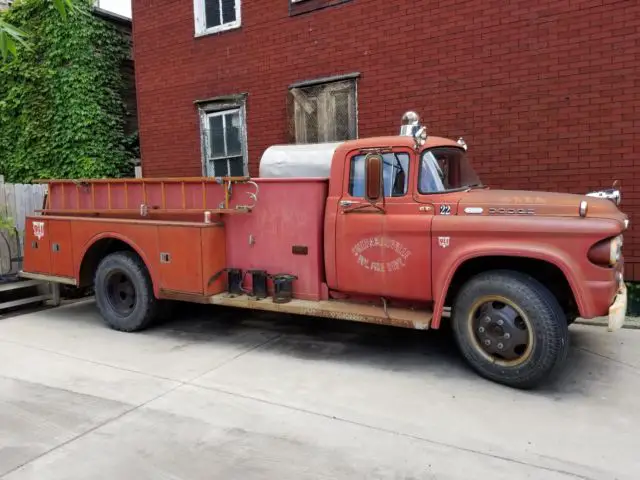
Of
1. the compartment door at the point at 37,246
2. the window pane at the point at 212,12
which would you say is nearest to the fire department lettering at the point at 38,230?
the compartment door at the point at 37,246

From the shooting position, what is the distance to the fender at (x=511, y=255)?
4109mm

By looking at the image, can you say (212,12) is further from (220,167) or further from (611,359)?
(611,359)

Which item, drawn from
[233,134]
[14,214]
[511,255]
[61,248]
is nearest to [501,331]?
[511,255]

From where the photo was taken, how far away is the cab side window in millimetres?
4902

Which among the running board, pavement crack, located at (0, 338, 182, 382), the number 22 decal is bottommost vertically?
pavement crack, located at (0, 338, 182, 382)

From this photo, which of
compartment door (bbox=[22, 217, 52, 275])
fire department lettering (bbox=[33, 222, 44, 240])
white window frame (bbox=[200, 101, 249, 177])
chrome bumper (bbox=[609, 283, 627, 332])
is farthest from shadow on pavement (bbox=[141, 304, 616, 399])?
white window frame (bbox=[200, 101, 249, 177])

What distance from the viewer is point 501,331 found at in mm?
4387

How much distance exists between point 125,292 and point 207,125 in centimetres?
452

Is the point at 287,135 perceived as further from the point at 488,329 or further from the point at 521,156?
the point at 488,329

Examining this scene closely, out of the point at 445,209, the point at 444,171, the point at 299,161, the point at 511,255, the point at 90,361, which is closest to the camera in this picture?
the point at 511,255

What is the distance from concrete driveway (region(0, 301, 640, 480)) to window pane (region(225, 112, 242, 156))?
4557 millimetres

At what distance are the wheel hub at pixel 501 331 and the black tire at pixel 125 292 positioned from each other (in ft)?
12.8

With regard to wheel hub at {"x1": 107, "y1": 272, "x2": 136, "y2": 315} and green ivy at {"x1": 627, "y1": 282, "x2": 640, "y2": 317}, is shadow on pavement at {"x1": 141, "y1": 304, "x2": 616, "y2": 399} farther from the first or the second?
green ivy at {"x1": 627, "y1": 282, "x2": 640, "y2": 317}

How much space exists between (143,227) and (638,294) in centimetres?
614
